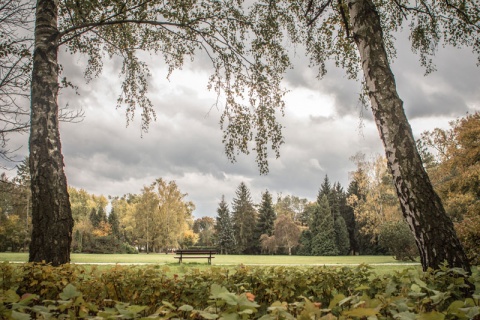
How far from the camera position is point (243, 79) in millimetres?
7496

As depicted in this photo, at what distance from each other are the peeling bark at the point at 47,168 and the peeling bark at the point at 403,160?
4570 millimetres

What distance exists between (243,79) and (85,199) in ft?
217

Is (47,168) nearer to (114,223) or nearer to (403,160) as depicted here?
(403,160)

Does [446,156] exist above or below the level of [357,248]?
above

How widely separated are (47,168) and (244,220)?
48136 millimetres

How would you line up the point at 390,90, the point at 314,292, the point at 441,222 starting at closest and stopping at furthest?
the point at 314,292 → the point at 441,222 → the point at 390,90

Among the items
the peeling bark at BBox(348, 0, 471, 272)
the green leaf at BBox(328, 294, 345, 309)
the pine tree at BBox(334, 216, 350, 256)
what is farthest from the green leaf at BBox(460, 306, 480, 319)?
the pine tree at BBox(334, 216, 350, 256)

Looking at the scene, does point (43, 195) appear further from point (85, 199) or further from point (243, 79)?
point (85, 199)

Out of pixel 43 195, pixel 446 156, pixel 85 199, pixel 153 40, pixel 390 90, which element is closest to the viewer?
pixel 390 90

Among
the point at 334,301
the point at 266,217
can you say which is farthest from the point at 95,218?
the point at 334,301

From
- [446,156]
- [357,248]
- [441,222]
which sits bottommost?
[357,248]

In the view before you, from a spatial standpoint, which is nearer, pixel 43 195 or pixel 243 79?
pixel 43 195

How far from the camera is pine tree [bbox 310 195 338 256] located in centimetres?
4362

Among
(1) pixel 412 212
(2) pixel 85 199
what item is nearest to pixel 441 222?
(1) pixel 412 212
